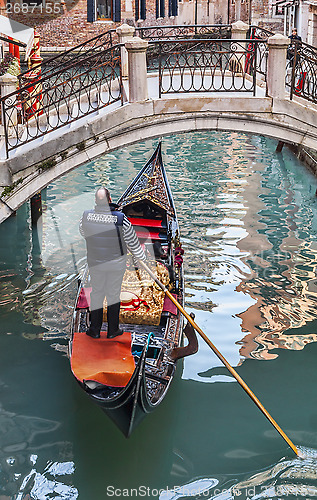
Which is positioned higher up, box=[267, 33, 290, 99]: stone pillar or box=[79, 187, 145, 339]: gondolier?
box=[267, 33, 290, 99]: stone pillar

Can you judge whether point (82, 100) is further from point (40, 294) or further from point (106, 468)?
point (106, 468)

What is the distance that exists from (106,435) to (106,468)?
1.16ft

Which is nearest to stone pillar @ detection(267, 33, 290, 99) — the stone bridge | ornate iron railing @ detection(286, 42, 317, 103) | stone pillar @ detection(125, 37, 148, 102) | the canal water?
the stone bridge

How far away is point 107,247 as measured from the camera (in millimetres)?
5262

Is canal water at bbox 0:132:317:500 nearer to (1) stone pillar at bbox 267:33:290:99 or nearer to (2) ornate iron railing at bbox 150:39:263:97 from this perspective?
(2) ornate iron railing at bbox 150:39:263:97

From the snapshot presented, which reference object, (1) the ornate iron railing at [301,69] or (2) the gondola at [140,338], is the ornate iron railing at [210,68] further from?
(2) the gondola at [140,338]

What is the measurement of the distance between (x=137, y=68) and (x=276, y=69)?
1430mm

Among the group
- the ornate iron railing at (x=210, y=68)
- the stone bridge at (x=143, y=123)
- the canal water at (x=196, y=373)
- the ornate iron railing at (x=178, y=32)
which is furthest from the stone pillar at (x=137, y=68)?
the canal water at (x=196, y=373)

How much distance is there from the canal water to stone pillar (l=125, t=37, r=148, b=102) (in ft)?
7.45

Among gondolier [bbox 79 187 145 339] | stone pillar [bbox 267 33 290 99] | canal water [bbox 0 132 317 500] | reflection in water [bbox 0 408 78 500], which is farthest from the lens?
stone pillar [bbox 267 33 290 99]

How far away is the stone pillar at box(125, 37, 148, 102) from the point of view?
6.71 metres

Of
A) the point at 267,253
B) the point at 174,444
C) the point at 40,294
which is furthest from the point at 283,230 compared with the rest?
the point at 174,444

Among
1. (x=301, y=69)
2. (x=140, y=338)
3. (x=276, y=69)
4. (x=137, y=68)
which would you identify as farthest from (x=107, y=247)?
(x=301, y=69)

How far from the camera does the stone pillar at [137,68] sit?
22.0 ft
